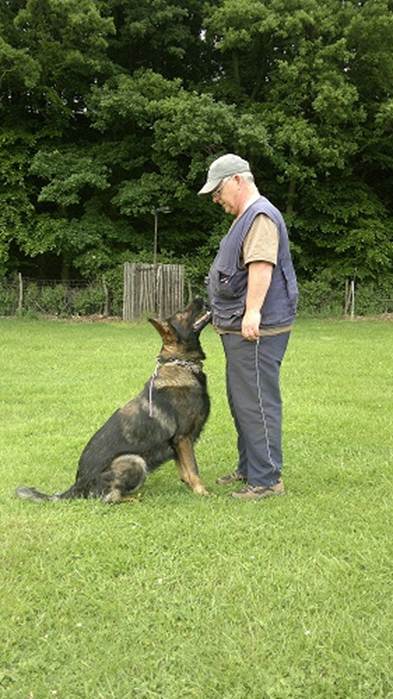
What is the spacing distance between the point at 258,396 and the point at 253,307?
0.60 m

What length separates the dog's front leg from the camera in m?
4.30

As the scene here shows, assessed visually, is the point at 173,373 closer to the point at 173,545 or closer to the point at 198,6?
the point at 173,545

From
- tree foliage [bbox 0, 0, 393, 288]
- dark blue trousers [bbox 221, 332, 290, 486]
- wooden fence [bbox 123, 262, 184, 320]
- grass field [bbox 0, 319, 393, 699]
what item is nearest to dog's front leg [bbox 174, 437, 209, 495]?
grass field [bbox 0, 319, 393, 699]

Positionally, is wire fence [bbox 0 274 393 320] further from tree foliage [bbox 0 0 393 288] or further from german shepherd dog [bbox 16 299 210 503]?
german shepherd dog [bbox 16 299 210 503]

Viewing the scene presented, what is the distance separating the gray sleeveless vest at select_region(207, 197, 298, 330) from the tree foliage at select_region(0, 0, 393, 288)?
16.5 m

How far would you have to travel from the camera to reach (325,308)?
20.3 metres

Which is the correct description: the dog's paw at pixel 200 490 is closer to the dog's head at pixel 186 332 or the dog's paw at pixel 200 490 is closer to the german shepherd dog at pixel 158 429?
the german shepherd dog at pixel 158 429

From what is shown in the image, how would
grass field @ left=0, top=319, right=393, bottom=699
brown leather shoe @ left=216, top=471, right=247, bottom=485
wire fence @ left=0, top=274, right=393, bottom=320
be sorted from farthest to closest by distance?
wire fence @ left=0, top=274, right=393, bottom=320 → brown leather shoe @ left=216, top=471, right=247, bottom=485 → grass field @ left=0, top=319, right=393, bottom=699

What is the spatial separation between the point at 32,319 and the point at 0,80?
818 cm

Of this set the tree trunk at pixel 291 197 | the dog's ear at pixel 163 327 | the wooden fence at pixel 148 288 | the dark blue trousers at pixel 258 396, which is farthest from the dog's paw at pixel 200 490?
the tree trunk at pixel 291 197

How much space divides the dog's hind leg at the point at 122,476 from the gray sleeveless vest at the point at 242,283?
1.02 meters

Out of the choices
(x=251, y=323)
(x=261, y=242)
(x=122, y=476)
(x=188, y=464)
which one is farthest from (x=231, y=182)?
(x=122, y=476)

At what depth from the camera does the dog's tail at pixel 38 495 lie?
4.16 metres

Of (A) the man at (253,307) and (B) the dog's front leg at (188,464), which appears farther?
(B) the dog's front leg at (188,464)
